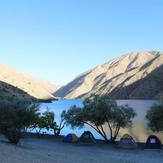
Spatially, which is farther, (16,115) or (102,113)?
(102,113)

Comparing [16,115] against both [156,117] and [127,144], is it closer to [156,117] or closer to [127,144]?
[127,144]

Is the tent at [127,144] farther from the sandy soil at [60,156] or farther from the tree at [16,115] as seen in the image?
the tree at [16,115]

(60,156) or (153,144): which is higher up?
(153,144)

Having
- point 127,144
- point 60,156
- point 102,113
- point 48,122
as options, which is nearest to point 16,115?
point 127,144

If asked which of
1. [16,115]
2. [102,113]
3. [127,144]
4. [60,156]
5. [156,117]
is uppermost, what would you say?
[102,113]

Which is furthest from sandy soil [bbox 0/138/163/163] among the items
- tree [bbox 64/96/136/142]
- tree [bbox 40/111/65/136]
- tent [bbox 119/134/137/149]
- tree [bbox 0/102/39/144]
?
tree [bbox 40/111/65/136]

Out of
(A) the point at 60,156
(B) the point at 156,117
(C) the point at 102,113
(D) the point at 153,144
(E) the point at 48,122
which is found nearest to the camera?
(A) the point at 60,156

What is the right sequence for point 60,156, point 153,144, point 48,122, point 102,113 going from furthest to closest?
point 48,122 → point 102,113 → point 153,144 → point 60,156

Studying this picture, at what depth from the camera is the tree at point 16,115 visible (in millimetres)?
28716

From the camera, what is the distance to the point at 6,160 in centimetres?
1494

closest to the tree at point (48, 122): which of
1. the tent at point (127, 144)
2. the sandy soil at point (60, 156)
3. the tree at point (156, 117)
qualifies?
the sandy soil at point (60, 156)

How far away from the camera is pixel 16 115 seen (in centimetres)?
3062

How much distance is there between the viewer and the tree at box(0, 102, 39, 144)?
2872cm

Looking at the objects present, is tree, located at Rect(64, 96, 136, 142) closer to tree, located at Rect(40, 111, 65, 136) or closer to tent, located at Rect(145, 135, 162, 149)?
tree, located at Rect(40, 111, 65, 136)
